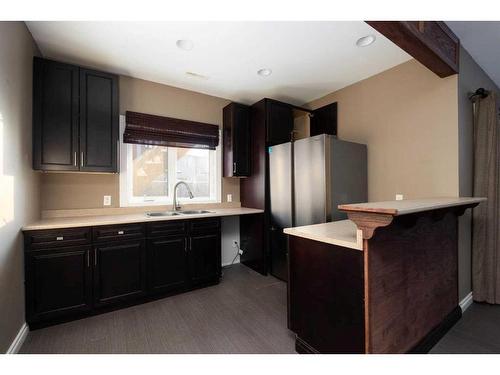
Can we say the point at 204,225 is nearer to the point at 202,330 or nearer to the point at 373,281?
the point at 202,330

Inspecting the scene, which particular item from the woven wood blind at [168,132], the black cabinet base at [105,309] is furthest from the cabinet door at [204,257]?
the woven wood blind at [168,132]

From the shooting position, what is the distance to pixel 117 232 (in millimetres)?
2178

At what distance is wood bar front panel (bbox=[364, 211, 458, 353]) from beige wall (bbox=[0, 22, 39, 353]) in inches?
89.1

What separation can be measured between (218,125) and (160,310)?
8.27 ft

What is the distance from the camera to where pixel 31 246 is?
1840mm

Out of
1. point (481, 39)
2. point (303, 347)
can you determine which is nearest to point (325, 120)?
point (481, 39)

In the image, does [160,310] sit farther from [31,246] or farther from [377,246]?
[377,246]

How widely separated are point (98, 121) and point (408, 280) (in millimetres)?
3057

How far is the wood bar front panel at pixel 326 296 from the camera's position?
4.10ft

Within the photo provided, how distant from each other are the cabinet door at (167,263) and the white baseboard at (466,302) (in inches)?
110

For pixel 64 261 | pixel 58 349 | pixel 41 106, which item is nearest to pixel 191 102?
pixel 41 106
